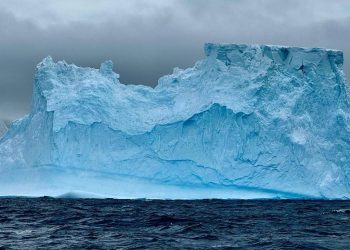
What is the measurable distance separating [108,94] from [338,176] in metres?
10.2

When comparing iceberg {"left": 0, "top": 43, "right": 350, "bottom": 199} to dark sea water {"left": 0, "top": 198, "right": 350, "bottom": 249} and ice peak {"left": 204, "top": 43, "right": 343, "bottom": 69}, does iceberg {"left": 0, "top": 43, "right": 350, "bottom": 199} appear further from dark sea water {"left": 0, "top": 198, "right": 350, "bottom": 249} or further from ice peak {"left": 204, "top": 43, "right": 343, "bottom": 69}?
dark sea water {"left": 0, "top": 198, "right": 350, "bottom": 249}

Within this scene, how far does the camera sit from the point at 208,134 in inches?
1182

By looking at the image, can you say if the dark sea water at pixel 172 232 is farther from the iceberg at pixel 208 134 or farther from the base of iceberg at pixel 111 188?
the base of iceberg at pixel 111 188

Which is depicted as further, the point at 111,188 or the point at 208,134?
the point at 111,188

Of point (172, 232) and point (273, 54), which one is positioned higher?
point (273, 54)

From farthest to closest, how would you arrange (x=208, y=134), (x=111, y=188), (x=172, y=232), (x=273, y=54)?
(x=273, y=54)
(x=111, y=188)
(x=208, y=134)
(x=172, y=232)

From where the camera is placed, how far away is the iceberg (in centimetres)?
2898

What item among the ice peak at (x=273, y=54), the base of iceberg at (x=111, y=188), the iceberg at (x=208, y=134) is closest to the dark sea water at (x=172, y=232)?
the iceberg at (x=208, y=134)

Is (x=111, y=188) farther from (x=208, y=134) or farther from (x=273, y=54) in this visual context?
(x=273, y=54)

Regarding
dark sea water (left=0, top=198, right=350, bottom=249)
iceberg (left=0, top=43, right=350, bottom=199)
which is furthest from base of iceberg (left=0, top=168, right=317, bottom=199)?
dark sea water (left=0, top=198, right=350, bottom=249)

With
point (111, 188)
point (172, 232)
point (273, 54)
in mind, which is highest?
point (273, 54)

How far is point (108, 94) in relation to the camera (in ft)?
101

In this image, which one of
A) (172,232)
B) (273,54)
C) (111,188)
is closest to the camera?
(172,232)

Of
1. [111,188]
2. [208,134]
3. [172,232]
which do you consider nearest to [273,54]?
[208,134]
